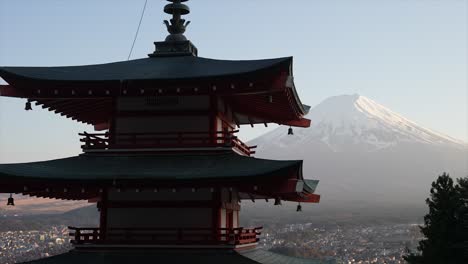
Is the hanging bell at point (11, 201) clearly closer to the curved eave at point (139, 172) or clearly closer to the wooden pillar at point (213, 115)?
the curved eave at point (139, 172)

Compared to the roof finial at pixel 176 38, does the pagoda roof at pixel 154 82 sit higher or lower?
lower

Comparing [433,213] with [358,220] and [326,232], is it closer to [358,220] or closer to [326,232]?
[326,232]

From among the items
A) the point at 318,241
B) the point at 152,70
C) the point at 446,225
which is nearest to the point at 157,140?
the point at 152,70

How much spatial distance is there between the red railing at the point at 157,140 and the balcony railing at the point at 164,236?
7.40ft

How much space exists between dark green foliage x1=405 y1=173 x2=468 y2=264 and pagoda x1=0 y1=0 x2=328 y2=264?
55.7 feet

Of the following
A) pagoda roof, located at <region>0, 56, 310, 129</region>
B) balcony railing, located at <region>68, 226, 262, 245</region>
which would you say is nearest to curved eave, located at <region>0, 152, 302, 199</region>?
balcony railing, located at <region>68, 226, 262, 245</region>

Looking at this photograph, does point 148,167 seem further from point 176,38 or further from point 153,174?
point 176,38

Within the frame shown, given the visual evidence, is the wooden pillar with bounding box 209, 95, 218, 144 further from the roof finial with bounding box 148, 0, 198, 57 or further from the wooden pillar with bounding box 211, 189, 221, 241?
the roof finial with bounding box 148, 0, 198, 57

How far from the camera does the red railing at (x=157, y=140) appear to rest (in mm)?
16766

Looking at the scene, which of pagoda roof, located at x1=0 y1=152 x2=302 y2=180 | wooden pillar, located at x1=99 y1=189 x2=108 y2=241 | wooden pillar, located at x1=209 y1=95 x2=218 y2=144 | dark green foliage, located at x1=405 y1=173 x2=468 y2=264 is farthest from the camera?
dark green foliage, located at x1=405 y1=173 x2=468 y2=264

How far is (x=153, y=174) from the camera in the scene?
50.4ft

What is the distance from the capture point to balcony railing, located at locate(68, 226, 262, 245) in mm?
15938

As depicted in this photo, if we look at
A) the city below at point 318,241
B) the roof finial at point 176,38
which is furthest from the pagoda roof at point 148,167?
the city below at point 318,241

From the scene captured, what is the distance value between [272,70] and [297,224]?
150410 millimetres
